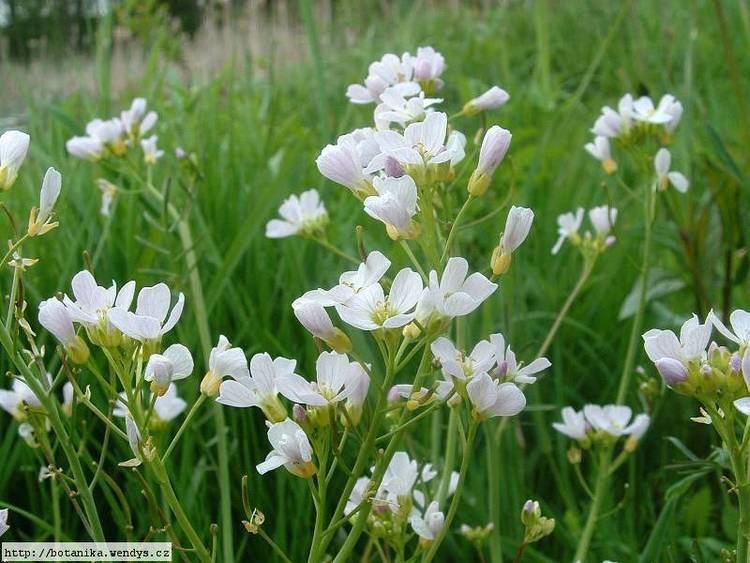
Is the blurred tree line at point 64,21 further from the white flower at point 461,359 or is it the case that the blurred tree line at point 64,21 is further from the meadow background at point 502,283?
the white flower at point 461,359

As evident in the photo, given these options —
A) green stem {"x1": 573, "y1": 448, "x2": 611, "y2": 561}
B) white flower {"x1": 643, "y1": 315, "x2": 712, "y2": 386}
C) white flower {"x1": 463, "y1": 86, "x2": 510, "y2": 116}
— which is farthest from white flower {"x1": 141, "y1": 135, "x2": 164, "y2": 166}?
white flower {"x1": 643, "y1": 315, "x2": 712, "y2": 386}

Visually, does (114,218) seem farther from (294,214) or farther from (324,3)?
(324,3)

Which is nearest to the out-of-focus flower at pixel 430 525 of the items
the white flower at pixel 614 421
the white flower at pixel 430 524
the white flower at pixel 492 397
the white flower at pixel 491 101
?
the white flower at pixel 430 524

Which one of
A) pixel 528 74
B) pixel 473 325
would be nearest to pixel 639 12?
pixel 528 74

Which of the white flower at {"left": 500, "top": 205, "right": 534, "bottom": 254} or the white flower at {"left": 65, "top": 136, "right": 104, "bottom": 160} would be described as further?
the white flower at {"left": 65, "top": 136, "right": 104, "bottom": 160}

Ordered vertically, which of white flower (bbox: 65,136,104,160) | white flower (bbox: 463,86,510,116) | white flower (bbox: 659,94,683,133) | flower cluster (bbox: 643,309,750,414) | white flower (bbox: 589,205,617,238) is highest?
white flower (bbox: 463,86,510,116)

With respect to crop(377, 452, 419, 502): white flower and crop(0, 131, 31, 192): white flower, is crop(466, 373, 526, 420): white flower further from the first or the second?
crop(0, 131, 31, 192): white flower

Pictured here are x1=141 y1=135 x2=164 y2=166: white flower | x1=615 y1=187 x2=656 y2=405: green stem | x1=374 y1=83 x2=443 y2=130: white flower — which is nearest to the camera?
x1=374 y1=83 x2=443 y2=130: white flower

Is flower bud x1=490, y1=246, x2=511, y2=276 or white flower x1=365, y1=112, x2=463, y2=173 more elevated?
white flower x1=365, y1=112, x2=463, y2=173
